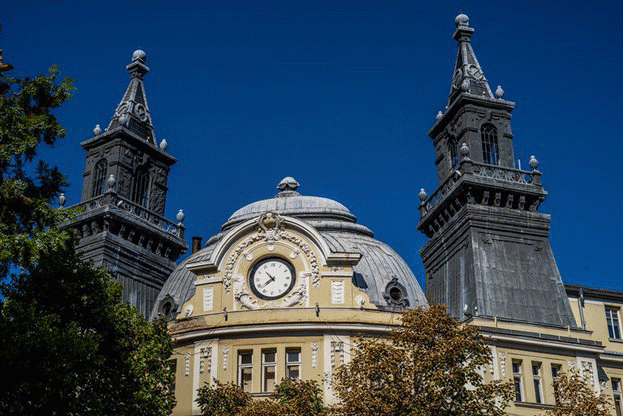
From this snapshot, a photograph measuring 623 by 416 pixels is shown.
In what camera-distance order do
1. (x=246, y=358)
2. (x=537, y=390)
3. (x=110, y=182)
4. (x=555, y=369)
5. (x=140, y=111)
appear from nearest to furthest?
(x=246, y=358)
(x=537, y=390)
(x=555, y=369)
(x=110, y=182)
(x=140, y=111)

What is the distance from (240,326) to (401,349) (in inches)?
480

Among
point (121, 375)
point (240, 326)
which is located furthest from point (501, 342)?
point (121, 375)

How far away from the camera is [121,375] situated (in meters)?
32.7

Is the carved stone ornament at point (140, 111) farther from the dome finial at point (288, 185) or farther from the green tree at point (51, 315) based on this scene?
the green tree at point (51, 315)

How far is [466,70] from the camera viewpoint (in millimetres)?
60281

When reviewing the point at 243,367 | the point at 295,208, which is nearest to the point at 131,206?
the point at 295,208

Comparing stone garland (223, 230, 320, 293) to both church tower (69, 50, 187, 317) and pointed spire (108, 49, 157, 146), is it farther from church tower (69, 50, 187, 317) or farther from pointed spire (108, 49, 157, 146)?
pointed spire (108, 49, 157, 146)

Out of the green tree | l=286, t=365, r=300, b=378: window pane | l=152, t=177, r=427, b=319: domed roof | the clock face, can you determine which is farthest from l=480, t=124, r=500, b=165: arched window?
the green tree

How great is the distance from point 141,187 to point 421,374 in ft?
113

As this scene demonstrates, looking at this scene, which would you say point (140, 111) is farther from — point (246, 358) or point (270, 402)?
point (270, 402)

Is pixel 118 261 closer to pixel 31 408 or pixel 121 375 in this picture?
pixel 121 375

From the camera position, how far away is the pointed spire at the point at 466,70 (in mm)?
59062

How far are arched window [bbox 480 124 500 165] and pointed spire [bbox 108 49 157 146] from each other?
22.6 metres

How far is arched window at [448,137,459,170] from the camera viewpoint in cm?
5803
